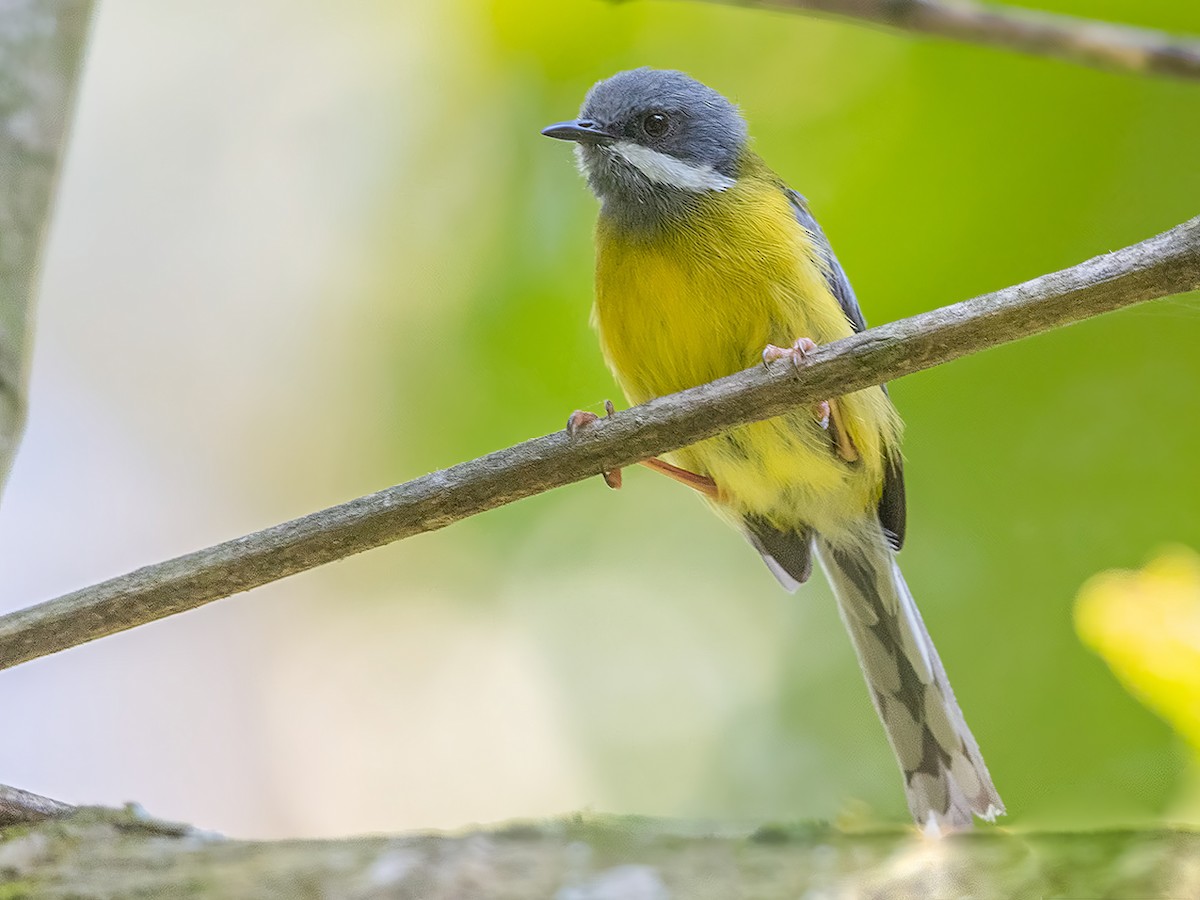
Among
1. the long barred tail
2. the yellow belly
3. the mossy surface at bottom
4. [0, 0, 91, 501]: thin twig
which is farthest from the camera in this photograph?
the long barred tail

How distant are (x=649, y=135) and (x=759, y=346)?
1.10 m

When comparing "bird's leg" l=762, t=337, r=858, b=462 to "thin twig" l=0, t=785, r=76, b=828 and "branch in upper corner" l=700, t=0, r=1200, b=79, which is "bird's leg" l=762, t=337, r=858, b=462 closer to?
"branch in upper corner" l=700, t=0, r=1200, b=79

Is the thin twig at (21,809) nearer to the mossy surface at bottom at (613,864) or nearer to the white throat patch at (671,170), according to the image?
the mossy surface at bottom at (613,864)

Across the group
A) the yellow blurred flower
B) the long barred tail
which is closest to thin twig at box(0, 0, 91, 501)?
the yellow blurred flower

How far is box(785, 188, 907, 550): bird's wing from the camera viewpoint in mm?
4246

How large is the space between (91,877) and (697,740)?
15.4 ft

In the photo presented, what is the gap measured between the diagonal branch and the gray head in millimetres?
1774

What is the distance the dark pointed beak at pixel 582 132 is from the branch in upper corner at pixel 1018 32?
1079mm

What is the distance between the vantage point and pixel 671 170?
4316 millimetres

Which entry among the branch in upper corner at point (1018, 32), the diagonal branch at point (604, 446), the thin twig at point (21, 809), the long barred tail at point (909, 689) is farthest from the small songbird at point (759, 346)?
the thin twig at point (21, 809)

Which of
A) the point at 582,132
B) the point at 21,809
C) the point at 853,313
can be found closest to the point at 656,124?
the point at 582,132

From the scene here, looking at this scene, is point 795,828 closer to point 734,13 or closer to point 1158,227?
point 1158,227

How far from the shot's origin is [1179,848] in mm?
1316

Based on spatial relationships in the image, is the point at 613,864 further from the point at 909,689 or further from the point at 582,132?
the point at 582,132
